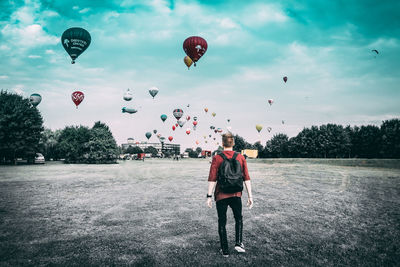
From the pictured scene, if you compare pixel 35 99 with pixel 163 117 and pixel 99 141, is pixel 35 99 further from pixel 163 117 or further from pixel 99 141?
pixel 163 117

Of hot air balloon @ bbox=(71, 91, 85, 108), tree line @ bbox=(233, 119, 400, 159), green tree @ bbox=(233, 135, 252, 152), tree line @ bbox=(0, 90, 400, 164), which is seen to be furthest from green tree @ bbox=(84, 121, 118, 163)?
green tree @ bbox=(233, 135, 252, 152)

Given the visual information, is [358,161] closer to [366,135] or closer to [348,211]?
[348,211]

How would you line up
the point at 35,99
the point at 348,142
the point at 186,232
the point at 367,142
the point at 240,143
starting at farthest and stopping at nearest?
1. the point at 240,143
2. the point at 348,142
3. the point at 367,142
4. the point at 35,99
5. the point at 186,232

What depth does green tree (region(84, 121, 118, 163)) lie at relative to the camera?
47.1 metres

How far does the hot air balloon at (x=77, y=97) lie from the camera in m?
34.5

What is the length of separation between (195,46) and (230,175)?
23.1 m

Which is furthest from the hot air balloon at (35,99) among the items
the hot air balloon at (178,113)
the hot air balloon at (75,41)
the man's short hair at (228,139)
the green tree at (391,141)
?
the green tree at (391,141)

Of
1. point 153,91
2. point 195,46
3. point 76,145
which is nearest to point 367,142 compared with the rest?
point 153,91

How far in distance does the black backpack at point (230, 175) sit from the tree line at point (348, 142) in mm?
83778

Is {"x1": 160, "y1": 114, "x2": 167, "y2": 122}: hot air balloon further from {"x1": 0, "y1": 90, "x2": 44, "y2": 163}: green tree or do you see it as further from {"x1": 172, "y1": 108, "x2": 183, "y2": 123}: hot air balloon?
{"x1": 0, "y1": 90, "x2": 44, "y2": 163}: green tree

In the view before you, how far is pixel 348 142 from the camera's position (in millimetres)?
83250

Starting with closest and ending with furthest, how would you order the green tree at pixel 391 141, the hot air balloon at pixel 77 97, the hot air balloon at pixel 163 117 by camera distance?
the hot air balloon at pixel 77 97 < the hot air balloon at pixel 163 117 < the green tree at pixel 391 141

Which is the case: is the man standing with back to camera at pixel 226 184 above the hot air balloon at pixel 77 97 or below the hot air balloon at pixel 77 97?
below

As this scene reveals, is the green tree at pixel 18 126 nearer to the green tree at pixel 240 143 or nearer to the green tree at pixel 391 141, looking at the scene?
the green tree at pixel 391 141
